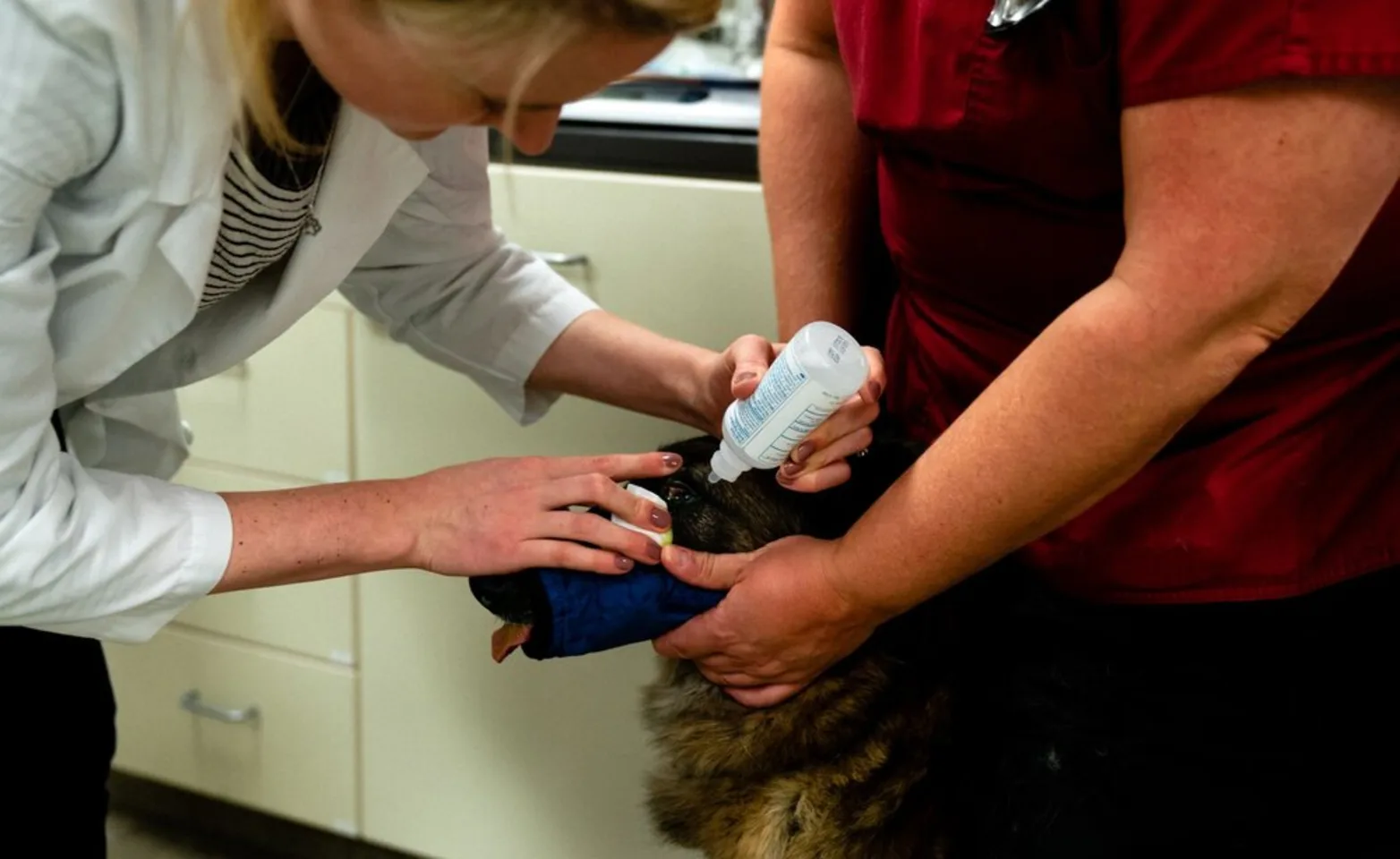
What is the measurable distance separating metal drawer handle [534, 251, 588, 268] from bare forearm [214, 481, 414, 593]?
422 millimetres

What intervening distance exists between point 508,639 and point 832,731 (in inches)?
8.6

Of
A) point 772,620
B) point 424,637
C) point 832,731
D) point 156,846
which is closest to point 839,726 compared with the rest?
point 832,731

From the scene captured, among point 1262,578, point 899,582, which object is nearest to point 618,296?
point 899,582

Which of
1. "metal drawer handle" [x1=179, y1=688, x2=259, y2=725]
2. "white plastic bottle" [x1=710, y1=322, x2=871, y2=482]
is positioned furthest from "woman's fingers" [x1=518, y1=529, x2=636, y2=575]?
"metal drawer handle" [x1=179, y1=688, x2=259, y2=725]

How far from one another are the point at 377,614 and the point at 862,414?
0.80m

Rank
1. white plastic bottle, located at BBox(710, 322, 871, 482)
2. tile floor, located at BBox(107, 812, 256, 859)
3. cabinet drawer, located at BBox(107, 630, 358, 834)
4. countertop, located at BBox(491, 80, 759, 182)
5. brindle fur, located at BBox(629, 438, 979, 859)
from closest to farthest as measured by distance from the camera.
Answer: white plastic bottle, located at BBox(710, 322, 871, 482) → brindle fur, located at BBox(629, 438, 979, 859) → countertop, located at BBox(491, 80, 759, 182) → cabinet drawer, located at BBox(107, 630, 358, 834) → tile floor, located at BBox(107, 812, 256, 859)

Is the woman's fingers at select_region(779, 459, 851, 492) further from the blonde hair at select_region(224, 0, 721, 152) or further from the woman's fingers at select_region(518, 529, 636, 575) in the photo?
the blonde hair at select_region(224, 0, 721, 152)

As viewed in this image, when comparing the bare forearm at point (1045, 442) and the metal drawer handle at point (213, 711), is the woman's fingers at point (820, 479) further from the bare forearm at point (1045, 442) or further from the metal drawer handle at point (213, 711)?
the metal drawer handle at point (213, 711)

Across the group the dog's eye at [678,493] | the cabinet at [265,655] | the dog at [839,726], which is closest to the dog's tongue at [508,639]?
the dog at [839,726]

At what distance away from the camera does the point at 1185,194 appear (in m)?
0.56

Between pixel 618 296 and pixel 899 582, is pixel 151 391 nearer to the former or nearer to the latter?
pixel 618 296

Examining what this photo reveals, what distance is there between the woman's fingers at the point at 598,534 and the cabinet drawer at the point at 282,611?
695 mm

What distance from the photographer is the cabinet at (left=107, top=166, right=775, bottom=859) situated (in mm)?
1169

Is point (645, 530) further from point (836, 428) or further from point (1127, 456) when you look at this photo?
point (1127, 456)
